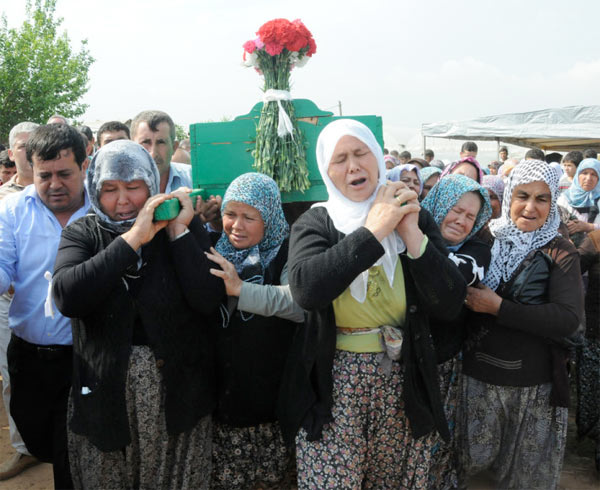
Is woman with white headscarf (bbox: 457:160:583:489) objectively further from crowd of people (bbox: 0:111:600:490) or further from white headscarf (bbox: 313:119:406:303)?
white headscarf (bbox: 313:119:406:303)

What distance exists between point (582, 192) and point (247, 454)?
4.92 m

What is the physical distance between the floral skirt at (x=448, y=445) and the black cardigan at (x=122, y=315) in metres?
1.29

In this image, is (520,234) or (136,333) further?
(520,234)

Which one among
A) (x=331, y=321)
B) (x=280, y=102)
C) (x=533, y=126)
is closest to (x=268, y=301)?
(x=331, y=321)

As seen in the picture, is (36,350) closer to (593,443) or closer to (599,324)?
(599,324)

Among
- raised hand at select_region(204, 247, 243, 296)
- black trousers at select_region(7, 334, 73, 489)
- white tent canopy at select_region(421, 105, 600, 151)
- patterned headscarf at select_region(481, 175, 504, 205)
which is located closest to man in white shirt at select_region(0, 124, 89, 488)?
black trousers at select_region(7, 334, 73, 489)

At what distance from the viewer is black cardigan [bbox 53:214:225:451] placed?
1832 mm

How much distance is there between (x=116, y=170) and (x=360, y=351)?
1259mm

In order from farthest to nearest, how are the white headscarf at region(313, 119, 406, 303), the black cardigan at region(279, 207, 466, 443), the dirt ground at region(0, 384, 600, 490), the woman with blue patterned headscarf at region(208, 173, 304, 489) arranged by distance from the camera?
the dirt ground at region(0, 384, 600, 490)
the woman with blue patterned headscarf at region(208, 173, 304, 489)
the white headscarf at region(313, 119, 406, 303)
the black cardigan at region(279, 207, 466, 443)

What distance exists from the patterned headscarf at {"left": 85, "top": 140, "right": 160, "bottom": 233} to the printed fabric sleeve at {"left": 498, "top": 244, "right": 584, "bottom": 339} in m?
1.80

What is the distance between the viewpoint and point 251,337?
2.28 metres

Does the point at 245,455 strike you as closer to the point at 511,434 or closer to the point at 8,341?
the point at 511,434

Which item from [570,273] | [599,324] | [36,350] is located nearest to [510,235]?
[570,273]

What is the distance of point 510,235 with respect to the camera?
251 cm
